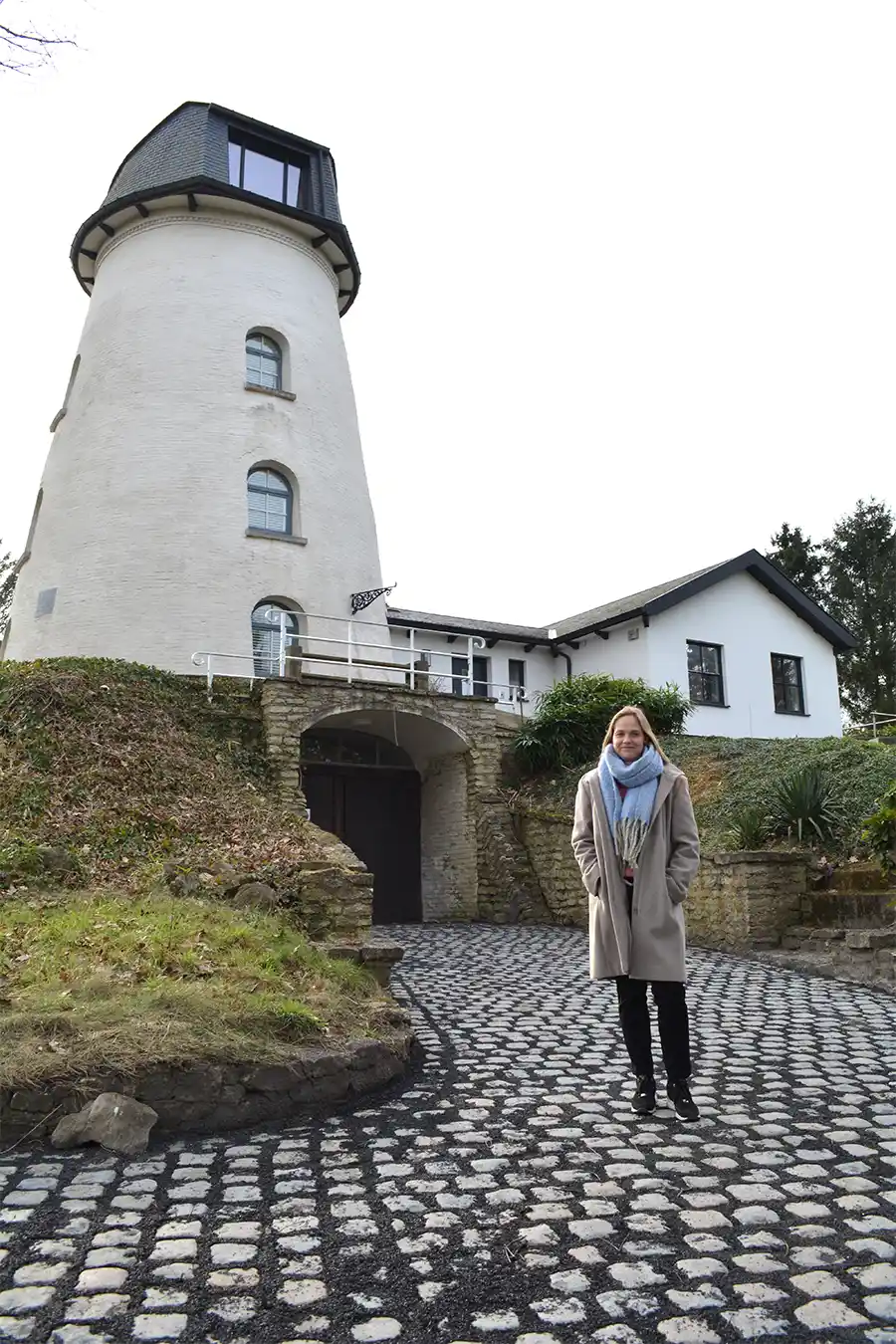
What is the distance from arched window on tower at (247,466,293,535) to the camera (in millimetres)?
17703

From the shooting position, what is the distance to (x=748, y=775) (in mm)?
14062

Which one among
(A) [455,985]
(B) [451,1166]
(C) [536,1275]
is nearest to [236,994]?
(B) [451,1166]

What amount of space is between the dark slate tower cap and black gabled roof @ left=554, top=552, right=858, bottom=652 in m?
9.89

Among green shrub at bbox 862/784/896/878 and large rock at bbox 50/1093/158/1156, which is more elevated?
green shrub at bbox 862/784/896/878

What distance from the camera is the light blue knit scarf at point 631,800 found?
4891mm

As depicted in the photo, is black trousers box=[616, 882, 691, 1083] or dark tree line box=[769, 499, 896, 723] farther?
dark tree line box=[769, 499, 896, 723]

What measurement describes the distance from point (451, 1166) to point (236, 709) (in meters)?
11.6

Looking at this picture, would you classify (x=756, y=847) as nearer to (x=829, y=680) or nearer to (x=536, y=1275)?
(x=536, y=1275)

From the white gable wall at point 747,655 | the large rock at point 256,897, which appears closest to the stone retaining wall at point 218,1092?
the large rock at point 256,897

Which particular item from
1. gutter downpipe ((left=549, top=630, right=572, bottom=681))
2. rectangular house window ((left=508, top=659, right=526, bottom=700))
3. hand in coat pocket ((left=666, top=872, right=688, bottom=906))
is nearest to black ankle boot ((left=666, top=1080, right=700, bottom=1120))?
hand in coat pocket ((left=666, top=872, right=688, bottom=906))

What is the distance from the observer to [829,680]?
25578 mm

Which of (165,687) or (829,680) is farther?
(829,680)

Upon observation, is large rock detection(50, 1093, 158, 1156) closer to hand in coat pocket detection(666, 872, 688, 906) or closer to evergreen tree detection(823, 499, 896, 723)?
hand in coat pocket detection(666, 872, 688, 906)

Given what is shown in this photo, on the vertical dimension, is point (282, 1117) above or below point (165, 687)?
below
